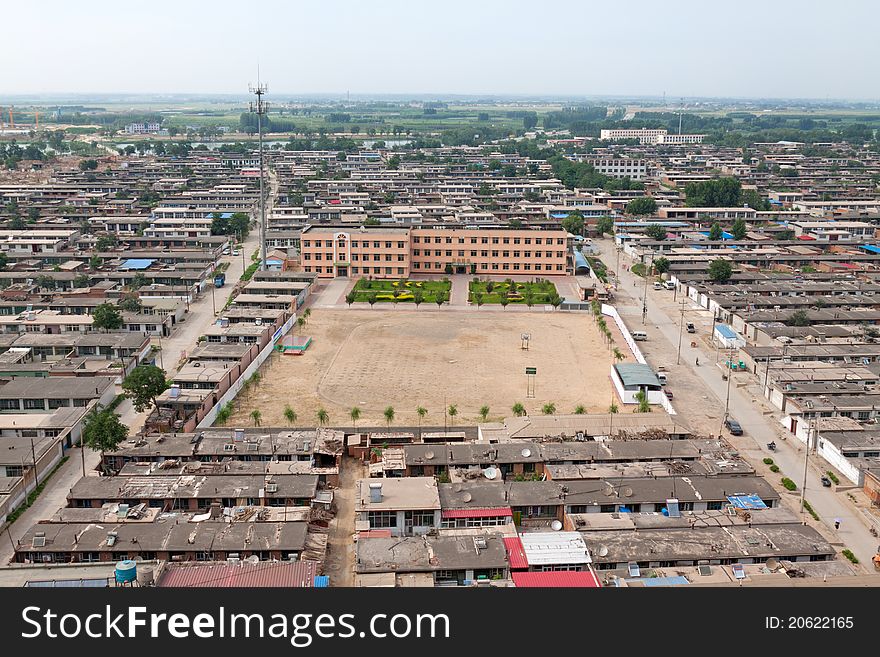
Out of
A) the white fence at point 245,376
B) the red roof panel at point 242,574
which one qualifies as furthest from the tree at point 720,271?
the red roof panel at point 242,574

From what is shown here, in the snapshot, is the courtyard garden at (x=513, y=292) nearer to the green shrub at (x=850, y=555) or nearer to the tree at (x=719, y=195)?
the green shrub at (x=850, y=555)

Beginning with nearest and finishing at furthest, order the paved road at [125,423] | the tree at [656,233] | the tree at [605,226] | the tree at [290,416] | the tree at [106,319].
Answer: the paved road at [125,423] → the tree at [290,416] → the tree at [106,319] → the tree at [656,233] → the tree at [605,226]

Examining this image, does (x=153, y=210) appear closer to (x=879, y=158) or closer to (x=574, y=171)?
(x=574, y=171)

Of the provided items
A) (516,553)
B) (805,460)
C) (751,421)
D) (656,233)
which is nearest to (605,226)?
(656,233)

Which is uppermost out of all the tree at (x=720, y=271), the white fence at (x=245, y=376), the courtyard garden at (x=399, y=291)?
the tree at (x=720, y=271)

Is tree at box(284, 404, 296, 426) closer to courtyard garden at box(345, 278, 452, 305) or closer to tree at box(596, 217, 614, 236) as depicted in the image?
courtyard garden at box(345, 278, 452, 305)

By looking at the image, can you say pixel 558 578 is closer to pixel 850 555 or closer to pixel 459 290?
pixel 850 555
